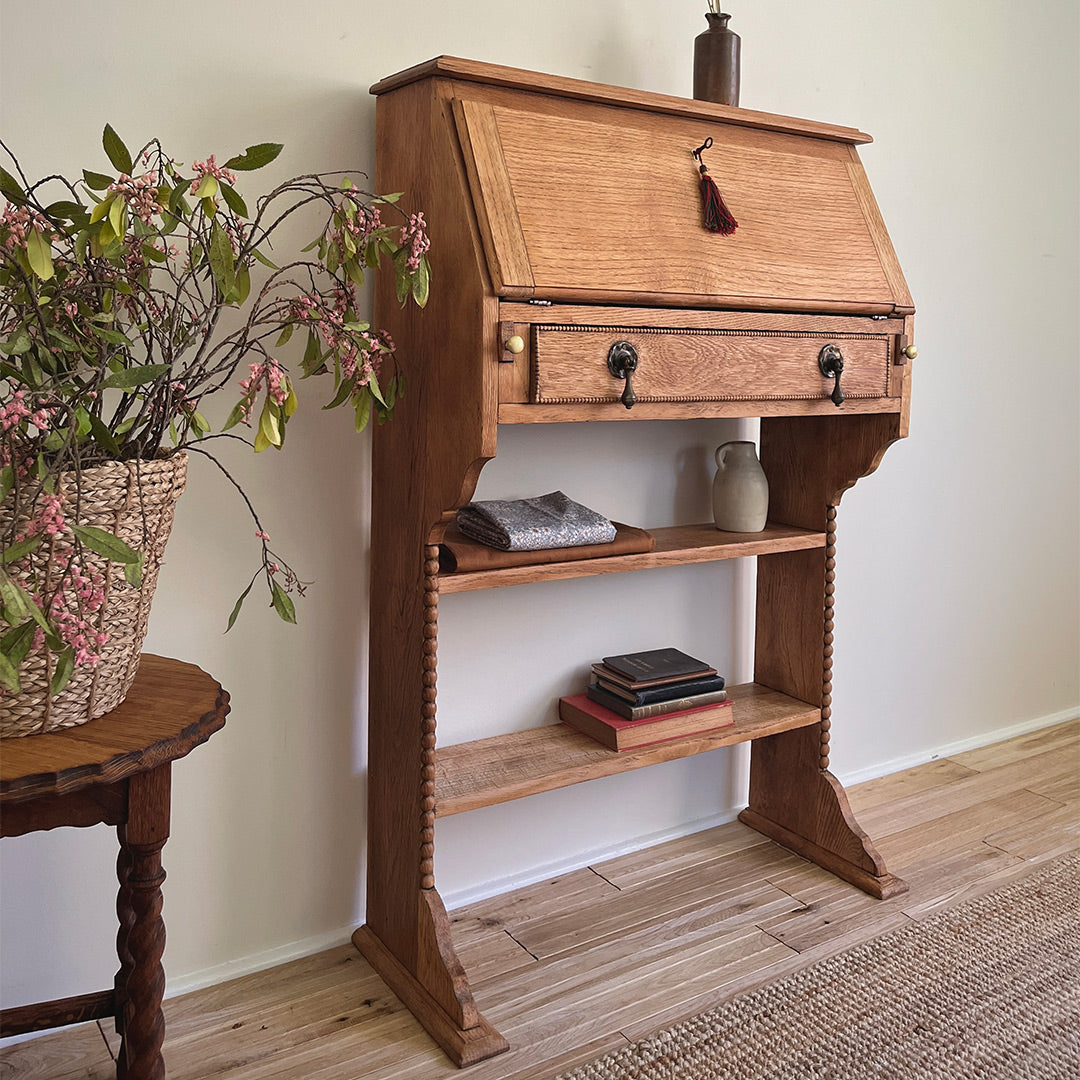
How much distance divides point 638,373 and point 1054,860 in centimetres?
150

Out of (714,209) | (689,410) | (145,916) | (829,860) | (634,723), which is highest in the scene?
(714,209)

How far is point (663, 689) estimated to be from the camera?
6.80 ft

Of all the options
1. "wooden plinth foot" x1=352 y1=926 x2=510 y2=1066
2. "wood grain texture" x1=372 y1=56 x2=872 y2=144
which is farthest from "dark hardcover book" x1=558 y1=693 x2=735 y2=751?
"wood grain texture" x1=372 y1=56 x2=872 y2=144

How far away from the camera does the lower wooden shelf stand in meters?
1.84

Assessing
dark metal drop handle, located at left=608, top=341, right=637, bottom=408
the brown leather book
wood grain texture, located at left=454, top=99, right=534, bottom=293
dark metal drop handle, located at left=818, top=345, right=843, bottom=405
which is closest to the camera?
wood grain texture, located at left=454, top=99, right=534, bottom=293

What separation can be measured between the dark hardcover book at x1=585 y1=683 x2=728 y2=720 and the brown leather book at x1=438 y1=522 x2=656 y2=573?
0.32 m

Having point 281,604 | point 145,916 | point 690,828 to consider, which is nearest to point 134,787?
point 145,916

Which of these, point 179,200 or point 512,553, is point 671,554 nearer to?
point 512,553

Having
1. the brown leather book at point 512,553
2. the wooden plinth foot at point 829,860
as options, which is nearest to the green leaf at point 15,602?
the brown leather book at point 512,553

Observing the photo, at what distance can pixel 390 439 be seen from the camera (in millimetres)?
1837

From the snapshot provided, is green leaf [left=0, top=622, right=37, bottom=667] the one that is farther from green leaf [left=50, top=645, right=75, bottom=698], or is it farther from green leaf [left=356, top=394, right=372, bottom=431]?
green leaf [left=356, top=394, right=372, bottom=431]

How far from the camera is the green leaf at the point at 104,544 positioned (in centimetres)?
108

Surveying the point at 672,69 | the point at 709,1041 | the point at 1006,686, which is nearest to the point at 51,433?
the point at 709,1041

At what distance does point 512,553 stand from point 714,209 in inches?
26.1
